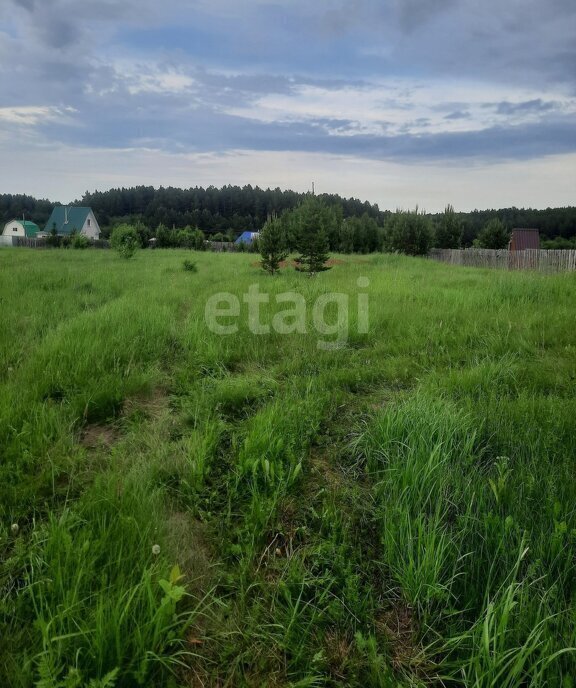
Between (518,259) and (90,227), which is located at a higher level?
(90,227)

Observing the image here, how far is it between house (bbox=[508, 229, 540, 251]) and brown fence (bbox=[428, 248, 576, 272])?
880 centimetres

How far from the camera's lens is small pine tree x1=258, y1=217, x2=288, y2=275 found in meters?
15.2

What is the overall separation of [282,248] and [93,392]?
13.1 m

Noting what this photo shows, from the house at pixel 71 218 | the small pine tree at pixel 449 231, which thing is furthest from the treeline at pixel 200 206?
the small pine tree at pixel 449 231

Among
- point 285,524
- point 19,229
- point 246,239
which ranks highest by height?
point 19,229

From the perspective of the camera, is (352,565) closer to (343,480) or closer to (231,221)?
(343,480)

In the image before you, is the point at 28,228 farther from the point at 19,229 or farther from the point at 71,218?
the point at 71,218

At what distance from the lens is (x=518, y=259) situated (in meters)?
19.4

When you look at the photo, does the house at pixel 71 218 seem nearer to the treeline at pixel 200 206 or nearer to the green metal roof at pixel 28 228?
the green metal roof at pixel 28 228

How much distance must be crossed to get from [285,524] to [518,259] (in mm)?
20969

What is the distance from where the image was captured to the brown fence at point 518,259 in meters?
15.8

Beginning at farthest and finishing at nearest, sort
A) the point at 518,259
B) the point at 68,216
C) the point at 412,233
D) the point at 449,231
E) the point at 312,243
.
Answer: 1. the point at 68,216
2. the point at 449,231
3. the point at 412,233
4. the point at 518,259
5. the point at 312,243

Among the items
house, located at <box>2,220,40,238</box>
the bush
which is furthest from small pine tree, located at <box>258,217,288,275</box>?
house, located at <box>2,220,40,238</box>

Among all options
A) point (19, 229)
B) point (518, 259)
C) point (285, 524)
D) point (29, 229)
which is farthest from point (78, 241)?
point (285, 524)
